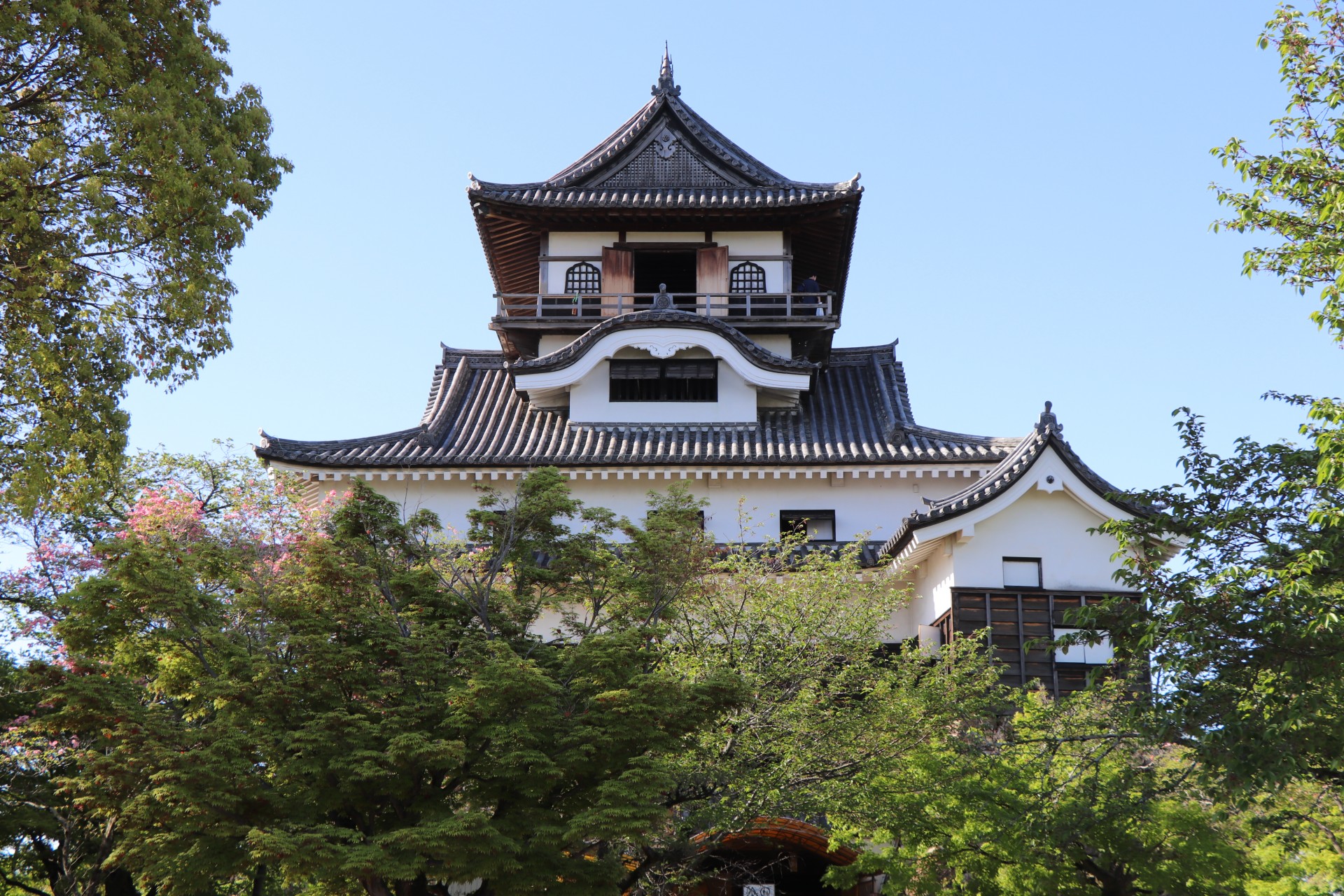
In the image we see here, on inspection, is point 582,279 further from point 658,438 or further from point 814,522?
point 814,522

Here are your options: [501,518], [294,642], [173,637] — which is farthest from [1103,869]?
[173,637]

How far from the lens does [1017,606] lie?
17719mm

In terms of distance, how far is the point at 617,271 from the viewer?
24953 millimetres

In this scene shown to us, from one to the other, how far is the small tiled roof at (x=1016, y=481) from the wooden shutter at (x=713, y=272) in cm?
842

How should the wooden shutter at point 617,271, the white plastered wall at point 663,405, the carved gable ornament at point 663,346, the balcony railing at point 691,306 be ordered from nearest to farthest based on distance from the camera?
the carved gable ornament at point 663,346
the white plastered wall at point 663,405
the balcony railing at point 691,306
the wooden shutter at point 617,271

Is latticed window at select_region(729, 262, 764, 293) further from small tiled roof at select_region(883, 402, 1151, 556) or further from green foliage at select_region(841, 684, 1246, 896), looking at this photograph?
green foliage at select_region(841, 684, 1246, 896)

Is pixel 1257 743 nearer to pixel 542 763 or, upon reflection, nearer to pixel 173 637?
pixel 542 763

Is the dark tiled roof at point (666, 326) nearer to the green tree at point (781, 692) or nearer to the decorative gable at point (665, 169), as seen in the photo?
the decorative gable at point (665, 169)

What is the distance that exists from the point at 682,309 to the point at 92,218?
50.0ft

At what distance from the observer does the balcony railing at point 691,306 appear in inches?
952

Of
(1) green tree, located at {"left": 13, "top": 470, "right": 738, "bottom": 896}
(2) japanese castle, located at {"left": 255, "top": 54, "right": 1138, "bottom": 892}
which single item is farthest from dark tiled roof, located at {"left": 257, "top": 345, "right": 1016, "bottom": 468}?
(1) green tree, located at {"left": 13, "top": 470, "right": 738, "bottom": 896}

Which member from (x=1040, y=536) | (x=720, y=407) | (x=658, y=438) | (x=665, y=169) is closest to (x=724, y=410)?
(x=720, y=407)

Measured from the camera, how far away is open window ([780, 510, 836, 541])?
69.8ft

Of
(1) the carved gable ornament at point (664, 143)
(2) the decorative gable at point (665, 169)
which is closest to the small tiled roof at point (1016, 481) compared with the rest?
(2) the decorative gable at point (665, 169)
